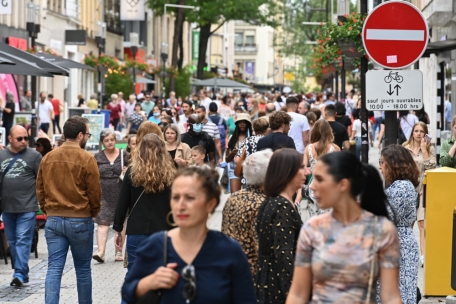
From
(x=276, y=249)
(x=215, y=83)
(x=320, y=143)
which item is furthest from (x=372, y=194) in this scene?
(x=215, y=83)

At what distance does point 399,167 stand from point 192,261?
12.0ft

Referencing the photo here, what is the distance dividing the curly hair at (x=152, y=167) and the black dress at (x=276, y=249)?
276 cm

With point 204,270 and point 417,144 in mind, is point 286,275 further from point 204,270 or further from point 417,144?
point 417,144

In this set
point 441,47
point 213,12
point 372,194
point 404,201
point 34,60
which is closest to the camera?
point 372,194

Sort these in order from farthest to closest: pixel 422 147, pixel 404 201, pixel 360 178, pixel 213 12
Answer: pixel 213 12, pixel 422 147, pixel 404 201, pixel 360 178

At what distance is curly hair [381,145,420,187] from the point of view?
7773 mm

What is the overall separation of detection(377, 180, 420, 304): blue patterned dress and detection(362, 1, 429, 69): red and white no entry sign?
2642 millimetres

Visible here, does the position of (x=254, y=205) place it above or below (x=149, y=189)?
above

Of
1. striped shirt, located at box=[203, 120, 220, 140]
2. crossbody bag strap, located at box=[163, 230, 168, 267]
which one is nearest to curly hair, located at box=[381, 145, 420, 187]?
crossbody bag strap, located at box=[163, 230, 168, 267]

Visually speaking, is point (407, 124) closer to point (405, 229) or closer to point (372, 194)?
point (405, 229)

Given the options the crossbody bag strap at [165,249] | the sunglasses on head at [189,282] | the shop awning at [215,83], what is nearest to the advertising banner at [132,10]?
the shop awning at [215,83]

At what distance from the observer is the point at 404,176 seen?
779 cm

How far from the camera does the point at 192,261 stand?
4.41m

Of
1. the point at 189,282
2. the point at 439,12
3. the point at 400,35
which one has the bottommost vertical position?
the point at 189,282
